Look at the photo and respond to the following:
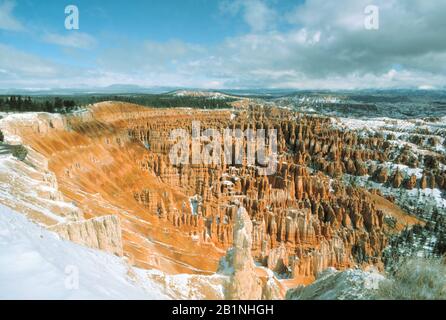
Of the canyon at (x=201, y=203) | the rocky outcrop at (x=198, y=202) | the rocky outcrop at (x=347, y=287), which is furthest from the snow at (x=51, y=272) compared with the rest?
the rocky outcrop at (x=198, y=202)

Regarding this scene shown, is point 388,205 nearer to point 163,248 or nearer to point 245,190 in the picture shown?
point 245,190

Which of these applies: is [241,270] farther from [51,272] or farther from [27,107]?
[27,107]

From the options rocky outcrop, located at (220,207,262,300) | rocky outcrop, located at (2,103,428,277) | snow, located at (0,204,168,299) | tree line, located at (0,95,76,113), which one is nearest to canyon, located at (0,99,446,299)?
rocky outcrop, located at (220,207,262,300)

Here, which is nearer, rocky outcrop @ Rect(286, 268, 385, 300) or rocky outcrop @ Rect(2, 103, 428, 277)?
rocky outcrop @ Rect(286, 268, 385, 300)

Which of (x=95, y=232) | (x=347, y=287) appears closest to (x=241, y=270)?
(x=347, y=287)

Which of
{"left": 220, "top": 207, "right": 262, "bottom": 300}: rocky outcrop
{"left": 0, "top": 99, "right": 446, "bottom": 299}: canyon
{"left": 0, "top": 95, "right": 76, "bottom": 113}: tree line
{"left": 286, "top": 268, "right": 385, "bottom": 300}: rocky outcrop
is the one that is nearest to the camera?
{"left": 286, "top": 268, "right": 385, "bottom": 300}: rocky outcrop

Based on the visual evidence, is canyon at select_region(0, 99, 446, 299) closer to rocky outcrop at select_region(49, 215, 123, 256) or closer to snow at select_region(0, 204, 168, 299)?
rocky outcrop at select_region(49, 215, 123, 256)
